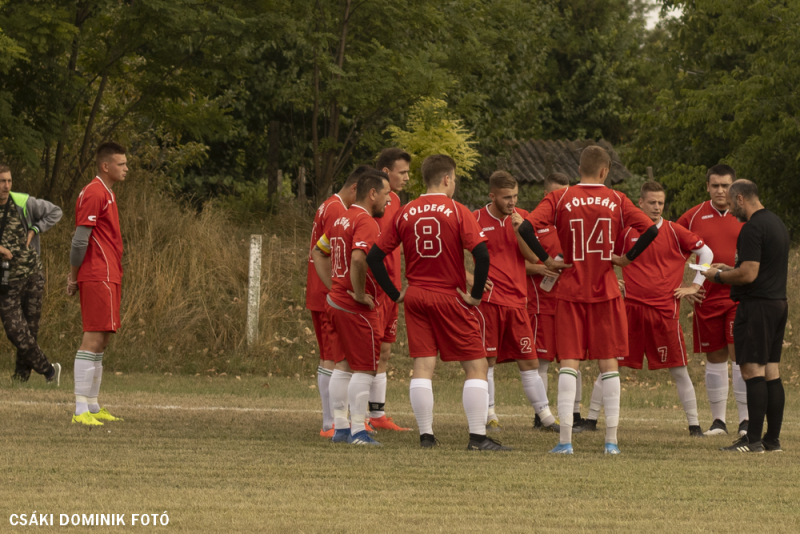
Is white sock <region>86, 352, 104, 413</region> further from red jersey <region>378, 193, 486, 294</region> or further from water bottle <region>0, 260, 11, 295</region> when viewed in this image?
water bottle <region>0, 260, 11, 295</region>

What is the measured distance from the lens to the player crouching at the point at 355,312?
25.4 feet

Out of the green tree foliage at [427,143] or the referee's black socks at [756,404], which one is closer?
the referee's black socks at [756,404]

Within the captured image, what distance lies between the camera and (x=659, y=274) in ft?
30.4

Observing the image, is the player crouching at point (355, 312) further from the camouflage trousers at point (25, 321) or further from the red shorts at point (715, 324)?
the camouflage trousers at point (25, 321)

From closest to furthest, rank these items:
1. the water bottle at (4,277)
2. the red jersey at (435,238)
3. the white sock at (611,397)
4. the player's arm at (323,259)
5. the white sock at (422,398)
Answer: the white sock at (611,397), the red jersey at (435,238), the white sock at (422,398), the player's arm at (323,259), the water bottle at (4,277)

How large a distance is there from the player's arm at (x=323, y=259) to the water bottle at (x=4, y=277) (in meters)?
4.88

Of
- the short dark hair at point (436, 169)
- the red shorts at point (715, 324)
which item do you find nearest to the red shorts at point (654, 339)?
the red shorts at point (715, 324)

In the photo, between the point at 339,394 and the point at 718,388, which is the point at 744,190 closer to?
the point at 718,388

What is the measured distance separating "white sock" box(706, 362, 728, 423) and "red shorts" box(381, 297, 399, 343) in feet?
9.97

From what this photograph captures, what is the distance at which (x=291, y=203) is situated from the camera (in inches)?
778

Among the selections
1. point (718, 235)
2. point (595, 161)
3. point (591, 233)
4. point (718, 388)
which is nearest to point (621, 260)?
point (591, 233)

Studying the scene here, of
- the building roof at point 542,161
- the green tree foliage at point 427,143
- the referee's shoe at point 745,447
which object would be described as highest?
the building roof at point 542,161

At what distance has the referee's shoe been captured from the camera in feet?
25.4

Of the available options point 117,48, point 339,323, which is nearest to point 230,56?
point 117,48
